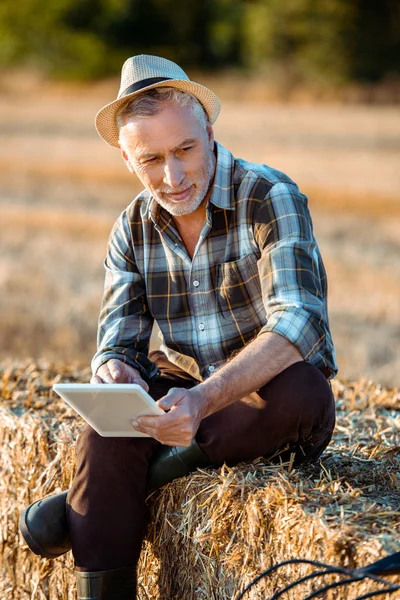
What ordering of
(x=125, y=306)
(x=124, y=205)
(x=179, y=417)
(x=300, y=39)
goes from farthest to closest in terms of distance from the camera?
(x=300, y=39) → (x=124, y=205) → (x=125, y=306) → (x=179, y=417)

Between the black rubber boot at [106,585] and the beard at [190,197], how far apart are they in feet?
4.16

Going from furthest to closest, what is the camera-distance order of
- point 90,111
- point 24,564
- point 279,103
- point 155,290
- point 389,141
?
point 279,103 → point 90,111 → point 389,141 → point 24,564 → point 155,290

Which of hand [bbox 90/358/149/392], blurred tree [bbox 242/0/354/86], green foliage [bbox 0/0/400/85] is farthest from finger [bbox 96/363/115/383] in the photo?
blurred tree [bbox 242/0/354/86]

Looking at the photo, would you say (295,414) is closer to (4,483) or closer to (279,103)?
(4,483)

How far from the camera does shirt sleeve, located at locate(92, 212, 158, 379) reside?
3.95m

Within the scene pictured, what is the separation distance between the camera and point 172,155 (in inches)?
143

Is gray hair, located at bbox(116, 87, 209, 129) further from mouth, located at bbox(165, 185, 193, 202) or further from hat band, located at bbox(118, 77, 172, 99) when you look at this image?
mouth, located at bbox(165, 185, 193, 202)

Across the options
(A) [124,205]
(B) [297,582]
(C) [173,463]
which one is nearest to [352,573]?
(B) [297,582]

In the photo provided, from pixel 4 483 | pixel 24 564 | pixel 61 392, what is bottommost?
pixel 24 564

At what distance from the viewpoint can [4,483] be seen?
435 cm

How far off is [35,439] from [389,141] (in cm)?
1491

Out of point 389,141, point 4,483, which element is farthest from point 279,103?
point 4,483

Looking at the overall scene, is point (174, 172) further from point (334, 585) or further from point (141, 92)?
point (334, 585)

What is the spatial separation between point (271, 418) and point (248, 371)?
21 cm
